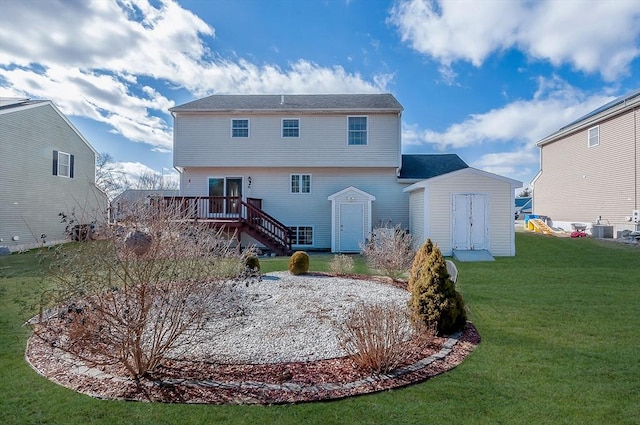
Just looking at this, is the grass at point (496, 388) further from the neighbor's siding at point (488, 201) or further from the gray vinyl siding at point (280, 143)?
the gray vinyl siding at point (280, 143)

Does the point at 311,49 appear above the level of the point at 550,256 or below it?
above

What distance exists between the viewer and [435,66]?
15.4m

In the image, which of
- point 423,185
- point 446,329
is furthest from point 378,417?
point 423,185

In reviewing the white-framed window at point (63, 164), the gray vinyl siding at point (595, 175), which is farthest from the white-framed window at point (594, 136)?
the white-framed window at point (63, 164)

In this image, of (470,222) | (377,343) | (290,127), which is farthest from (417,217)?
(377,343)

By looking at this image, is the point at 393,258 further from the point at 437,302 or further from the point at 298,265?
the point at 437,302

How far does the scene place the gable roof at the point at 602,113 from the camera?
660 inches

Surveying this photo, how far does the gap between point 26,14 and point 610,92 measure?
28331mm

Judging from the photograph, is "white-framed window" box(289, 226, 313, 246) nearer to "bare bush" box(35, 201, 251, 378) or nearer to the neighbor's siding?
the neighbor's siding

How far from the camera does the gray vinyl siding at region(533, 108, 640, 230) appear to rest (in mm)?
16938

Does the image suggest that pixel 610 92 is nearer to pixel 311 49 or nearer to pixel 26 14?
pixel 311 49

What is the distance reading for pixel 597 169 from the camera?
19.1 m

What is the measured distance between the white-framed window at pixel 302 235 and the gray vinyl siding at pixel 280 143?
3255mm

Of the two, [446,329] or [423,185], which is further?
[423,185]
